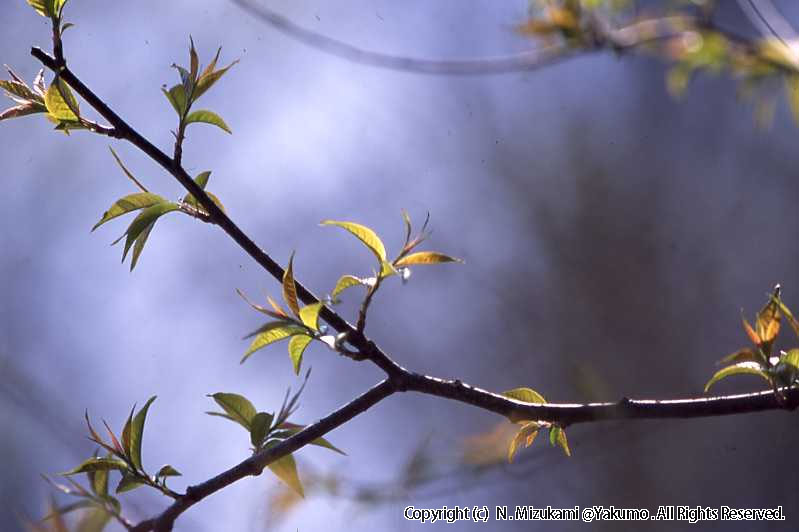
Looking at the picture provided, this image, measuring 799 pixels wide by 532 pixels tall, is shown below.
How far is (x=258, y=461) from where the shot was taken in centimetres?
21

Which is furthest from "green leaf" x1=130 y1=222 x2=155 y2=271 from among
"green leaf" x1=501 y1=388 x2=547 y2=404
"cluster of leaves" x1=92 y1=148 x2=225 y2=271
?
"green leaf" x1=501 y1=388 x2=547 y2=404

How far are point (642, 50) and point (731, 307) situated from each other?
561mm

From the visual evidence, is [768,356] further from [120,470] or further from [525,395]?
[120,470]

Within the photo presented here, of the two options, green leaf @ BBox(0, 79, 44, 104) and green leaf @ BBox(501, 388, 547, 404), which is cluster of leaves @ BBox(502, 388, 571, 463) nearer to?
green leaf @ BBox(501, 388, 547, 404)

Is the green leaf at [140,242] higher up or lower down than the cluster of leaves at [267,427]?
higher up

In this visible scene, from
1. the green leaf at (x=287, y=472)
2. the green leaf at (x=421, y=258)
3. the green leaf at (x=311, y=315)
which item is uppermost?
the green leaf at (x=421, y=258)

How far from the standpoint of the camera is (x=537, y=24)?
0.44 m

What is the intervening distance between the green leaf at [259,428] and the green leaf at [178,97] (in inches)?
3.9

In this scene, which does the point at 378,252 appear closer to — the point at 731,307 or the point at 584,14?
the point at 584,14

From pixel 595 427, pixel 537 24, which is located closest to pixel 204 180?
pixel 537 24

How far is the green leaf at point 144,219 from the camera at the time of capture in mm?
221

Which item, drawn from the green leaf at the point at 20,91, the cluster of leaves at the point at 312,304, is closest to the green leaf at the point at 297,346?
the cluster of leaves at the point at 312,304

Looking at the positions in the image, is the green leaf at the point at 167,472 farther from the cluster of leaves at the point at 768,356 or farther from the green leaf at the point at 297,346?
the cluster of leaves at the point at 768,356

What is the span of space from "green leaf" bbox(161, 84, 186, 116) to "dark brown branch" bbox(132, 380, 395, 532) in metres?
0.11
